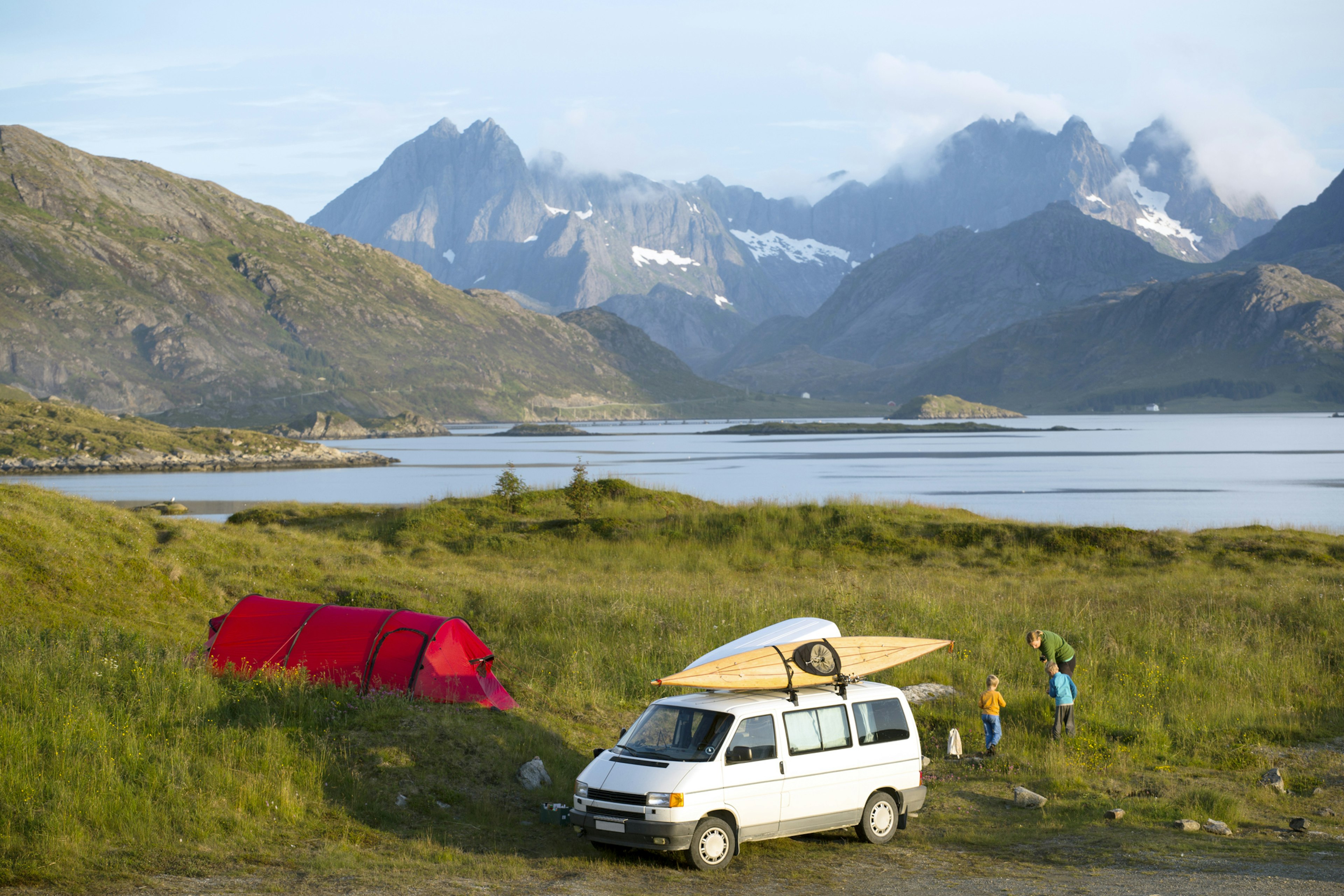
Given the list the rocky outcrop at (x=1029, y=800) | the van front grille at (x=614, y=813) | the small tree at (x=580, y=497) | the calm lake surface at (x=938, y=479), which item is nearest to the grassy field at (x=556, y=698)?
the rocky outcrop at (x=1029, y=800)

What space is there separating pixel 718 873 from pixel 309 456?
159 metres

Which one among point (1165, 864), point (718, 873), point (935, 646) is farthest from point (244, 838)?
point (1165, 864)

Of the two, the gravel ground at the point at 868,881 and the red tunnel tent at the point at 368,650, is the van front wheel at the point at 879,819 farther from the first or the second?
the red tunnel tent at the point at 368,650

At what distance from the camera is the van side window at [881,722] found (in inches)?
526

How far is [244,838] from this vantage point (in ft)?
41.0

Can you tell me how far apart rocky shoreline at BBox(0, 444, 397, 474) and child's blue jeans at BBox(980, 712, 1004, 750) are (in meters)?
136

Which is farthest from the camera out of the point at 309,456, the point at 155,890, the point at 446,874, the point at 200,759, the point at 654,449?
the point at 654,449

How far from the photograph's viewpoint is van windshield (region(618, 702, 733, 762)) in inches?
483

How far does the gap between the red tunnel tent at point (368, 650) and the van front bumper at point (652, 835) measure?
6117 millimetres

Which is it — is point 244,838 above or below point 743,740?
below

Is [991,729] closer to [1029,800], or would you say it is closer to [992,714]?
[992,714]

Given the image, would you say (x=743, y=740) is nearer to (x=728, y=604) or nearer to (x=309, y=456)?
(x=728, y=604)

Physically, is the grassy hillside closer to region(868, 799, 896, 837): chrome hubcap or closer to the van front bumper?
the van front bumper

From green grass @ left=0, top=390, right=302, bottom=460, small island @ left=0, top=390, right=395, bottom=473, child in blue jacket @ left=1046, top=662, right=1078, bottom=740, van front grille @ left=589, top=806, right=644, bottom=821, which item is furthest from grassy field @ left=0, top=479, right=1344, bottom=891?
green grass @ left=0, top=390, right=302, bottom=460
